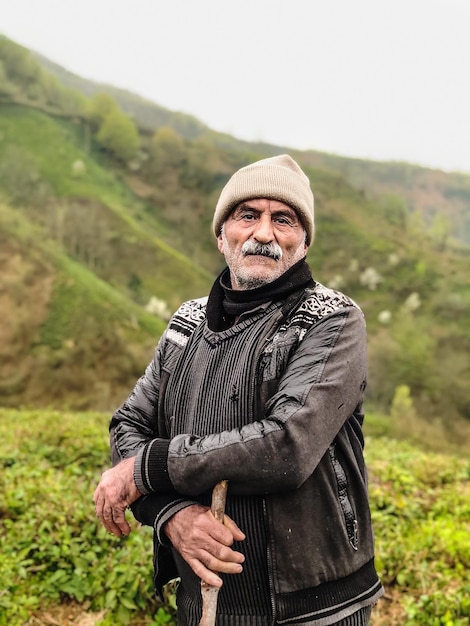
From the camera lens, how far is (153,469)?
5.89ft

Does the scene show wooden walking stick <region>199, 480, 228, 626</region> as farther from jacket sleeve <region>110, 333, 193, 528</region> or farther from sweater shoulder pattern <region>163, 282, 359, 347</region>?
sweater shoulder pattern <region>163, 282, 359, 347</region>

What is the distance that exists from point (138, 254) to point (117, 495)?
186 feet

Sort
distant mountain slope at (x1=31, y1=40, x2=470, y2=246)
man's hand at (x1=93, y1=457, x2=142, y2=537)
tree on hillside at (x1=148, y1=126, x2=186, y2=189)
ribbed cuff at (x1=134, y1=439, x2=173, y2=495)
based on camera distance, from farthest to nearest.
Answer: distant mountain slope at (x1=31, y1=40, x2=470, y2=246) < tree on hillside at (x1=148, y1=126, x2=186, y2=189) < man's hand at (x1=93, y1=457, x2=142, y2=537) < ribbed cuff at (x1=134, y1=439, x2=173, y2=495)

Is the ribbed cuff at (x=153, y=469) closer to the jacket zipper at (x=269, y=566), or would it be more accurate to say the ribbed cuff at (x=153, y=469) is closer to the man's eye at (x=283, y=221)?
the jacket zipper at (x=269, y=566)

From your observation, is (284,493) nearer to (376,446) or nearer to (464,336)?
(376,446)

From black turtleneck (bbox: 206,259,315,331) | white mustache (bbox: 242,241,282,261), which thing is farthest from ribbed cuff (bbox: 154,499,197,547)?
white mustache (bbox: 242,241,282,261)

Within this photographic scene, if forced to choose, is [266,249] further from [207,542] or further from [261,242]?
[207,542]

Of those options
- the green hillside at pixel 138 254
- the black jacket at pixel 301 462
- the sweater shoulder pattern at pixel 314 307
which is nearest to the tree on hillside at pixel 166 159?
the green hillside at pixel 138 254

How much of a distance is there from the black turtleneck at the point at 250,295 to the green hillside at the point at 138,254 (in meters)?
29.6

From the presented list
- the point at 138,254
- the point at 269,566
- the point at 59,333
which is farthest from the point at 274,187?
the point at 138,254

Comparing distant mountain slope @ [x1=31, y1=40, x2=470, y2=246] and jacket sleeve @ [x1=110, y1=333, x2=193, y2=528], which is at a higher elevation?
jacket sleeve @ [x1=110, y1=333, x2=193, y2=528]

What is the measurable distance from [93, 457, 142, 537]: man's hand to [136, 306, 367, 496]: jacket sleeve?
0.12 metres

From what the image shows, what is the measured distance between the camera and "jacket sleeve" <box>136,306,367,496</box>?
5.46ft

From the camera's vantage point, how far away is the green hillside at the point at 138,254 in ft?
113
